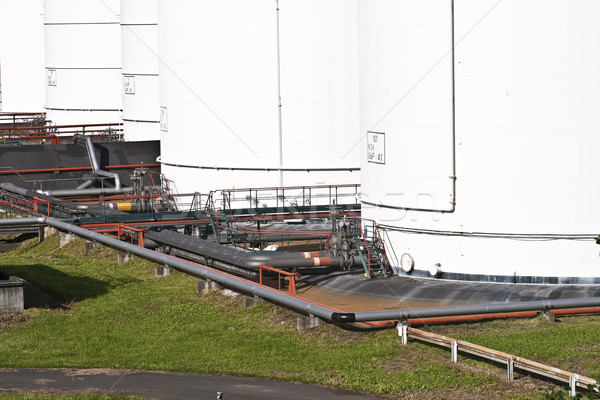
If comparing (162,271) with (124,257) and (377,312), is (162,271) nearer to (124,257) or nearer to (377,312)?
(124,257)

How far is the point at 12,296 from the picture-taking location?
2186 centimetres

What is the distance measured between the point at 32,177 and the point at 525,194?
956 inches

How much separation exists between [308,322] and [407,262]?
4675 millimetres

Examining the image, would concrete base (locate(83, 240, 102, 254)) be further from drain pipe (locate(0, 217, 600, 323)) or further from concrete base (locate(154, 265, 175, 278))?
drain pipe (locate(0, 217, 600, 323))

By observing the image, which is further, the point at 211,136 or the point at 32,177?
the point at 32,177

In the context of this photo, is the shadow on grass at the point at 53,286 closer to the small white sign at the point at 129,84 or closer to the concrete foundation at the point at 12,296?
the concrete foundation at the point at 12,296

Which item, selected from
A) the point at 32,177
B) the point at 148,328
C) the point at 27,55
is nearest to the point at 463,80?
the point at 148,328

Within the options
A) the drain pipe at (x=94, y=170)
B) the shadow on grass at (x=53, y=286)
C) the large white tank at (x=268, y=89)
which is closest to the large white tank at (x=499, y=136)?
the shadow on grass at (x=53, y=286)

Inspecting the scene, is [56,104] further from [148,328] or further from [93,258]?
[148,328]

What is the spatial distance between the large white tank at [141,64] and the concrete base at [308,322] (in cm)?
2661

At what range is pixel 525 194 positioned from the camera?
22734mm

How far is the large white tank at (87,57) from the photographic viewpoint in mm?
52500

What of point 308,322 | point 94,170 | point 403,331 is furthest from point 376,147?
point 94,170

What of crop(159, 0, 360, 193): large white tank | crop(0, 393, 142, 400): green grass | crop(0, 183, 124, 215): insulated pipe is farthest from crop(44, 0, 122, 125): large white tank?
crop(0, 393, 142, 400): green grass
